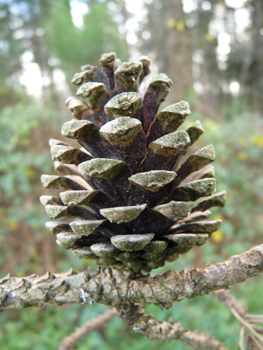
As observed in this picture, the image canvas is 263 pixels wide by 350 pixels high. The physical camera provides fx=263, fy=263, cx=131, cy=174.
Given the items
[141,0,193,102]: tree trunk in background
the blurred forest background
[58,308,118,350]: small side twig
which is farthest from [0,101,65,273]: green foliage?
[58,308,118,350]: small side twig

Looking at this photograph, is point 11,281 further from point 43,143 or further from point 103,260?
point 43,143

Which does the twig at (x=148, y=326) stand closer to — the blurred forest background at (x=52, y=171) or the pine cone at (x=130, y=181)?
the pine cone at (x=130, y=181)

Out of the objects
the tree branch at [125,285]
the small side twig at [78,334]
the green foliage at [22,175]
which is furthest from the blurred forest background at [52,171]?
the tree branch at [125,285]

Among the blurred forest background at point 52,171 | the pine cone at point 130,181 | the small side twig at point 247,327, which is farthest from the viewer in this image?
the blurred forest background at point 52,171

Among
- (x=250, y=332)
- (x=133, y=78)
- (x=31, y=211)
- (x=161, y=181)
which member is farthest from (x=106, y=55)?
(x=31, y=211)

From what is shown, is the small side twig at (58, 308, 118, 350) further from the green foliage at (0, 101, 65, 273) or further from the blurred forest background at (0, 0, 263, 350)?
the green foliage at (0, 101, 65, 273)
